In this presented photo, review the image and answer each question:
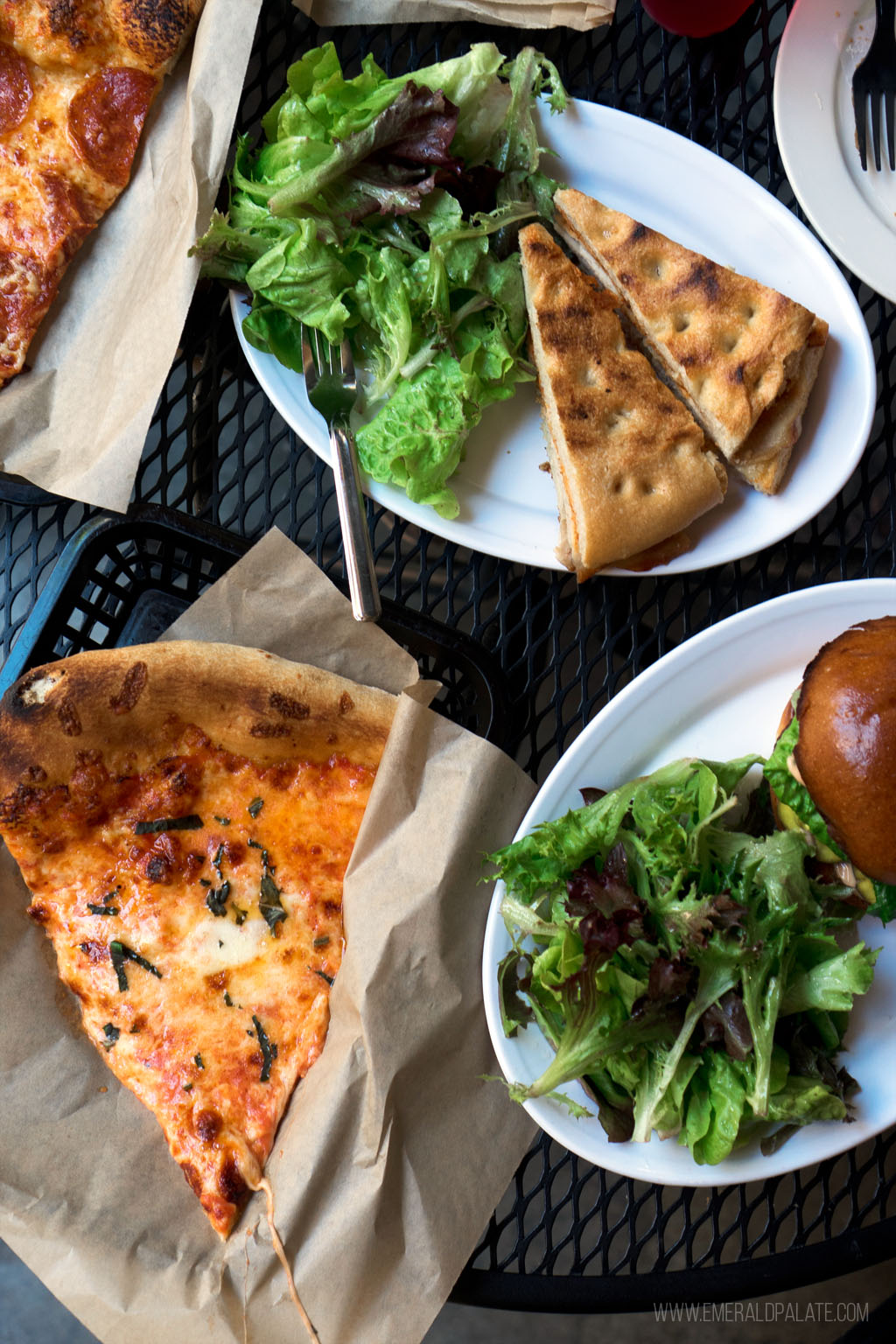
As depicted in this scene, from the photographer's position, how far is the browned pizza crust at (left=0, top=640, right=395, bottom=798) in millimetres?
1893

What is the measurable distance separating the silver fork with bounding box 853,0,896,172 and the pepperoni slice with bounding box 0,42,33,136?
1.72 meters

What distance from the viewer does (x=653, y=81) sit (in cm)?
251

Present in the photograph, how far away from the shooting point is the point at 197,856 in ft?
6.50

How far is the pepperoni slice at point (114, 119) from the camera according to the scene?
2.14 m

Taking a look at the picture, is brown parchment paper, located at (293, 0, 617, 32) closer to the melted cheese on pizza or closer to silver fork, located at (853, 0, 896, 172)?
silver fork, located at (853, 0, 896, 172)

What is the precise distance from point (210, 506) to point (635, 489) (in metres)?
0.90

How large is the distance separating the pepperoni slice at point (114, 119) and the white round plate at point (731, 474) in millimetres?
475

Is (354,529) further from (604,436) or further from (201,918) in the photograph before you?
(201,918)

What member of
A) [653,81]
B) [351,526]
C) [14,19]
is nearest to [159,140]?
[14,19]

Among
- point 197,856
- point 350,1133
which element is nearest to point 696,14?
point 197,856

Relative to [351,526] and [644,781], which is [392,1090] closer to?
[644,781]

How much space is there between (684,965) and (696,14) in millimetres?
1766

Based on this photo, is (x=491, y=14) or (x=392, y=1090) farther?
(x=491, y=14)

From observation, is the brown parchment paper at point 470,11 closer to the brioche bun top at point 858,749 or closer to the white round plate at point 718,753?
the white round plate at point 718,753
